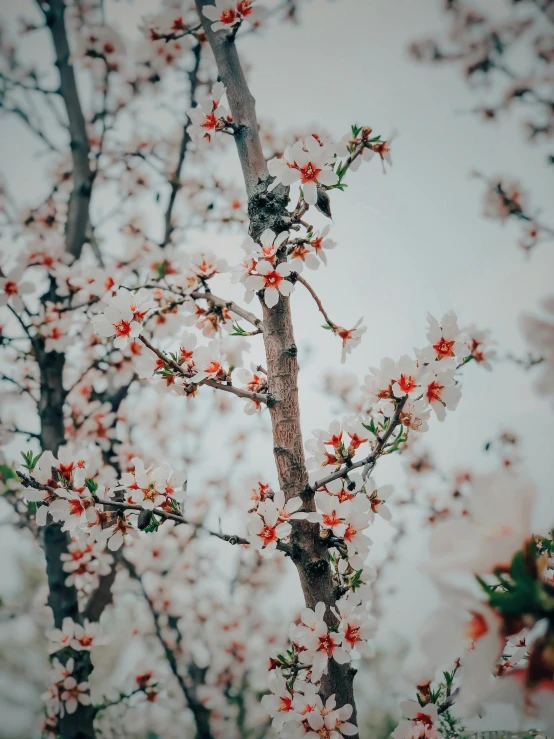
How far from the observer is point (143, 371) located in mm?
1515

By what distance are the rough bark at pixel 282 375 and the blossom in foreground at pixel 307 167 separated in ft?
0.55

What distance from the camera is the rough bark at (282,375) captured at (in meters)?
1.35

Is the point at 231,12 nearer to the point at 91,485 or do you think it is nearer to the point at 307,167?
the point at 307,167

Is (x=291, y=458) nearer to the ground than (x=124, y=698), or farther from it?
farther from it

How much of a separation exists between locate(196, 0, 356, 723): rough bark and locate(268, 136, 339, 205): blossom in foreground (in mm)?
169

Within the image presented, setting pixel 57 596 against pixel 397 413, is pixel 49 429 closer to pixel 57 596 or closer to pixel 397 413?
pixel 57 596

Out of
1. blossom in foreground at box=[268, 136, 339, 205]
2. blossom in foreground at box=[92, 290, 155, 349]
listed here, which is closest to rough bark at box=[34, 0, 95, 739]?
blossom in foreground at box=[92, 290, 155, 349]

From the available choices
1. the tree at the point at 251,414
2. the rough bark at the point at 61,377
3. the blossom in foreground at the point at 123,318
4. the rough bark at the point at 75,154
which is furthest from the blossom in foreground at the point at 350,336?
the rough bark at the point at 75,154

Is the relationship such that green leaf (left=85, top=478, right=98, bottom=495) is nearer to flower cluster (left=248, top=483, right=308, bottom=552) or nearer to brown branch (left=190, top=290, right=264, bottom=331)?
flower cluster (left=248, top=483, right=308, bottom=552)

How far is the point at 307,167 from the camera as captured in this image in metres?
1.38

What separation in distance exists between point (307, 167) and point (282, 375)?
2.41 ft

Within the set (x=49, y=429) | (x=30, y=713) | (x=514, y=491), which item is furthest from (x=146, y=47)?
(x=30, y=713)

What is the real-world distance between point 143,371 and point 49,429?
176cm

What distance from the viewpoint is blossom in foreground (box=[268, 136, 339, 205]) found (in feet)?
4.45
